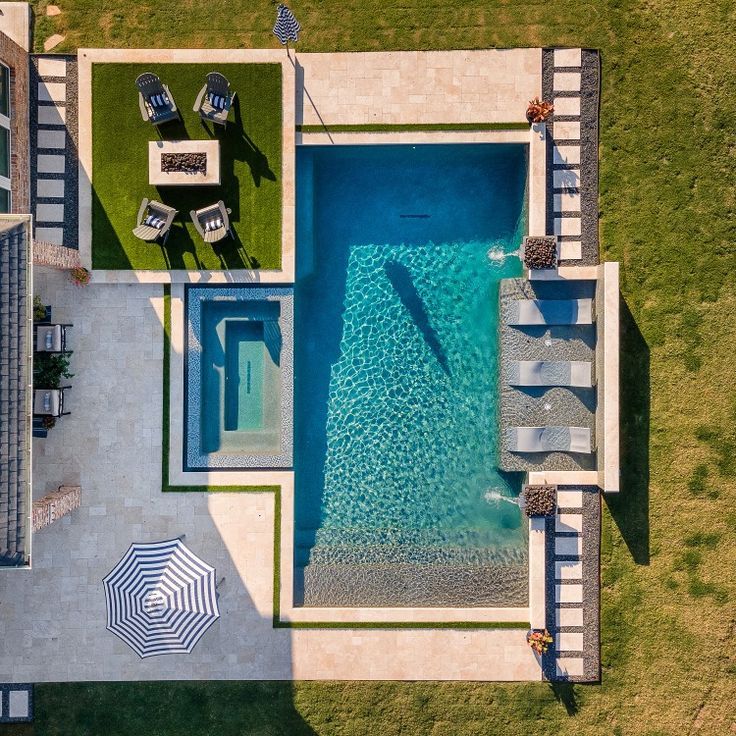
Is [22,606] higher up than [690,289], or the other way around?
[690,289]

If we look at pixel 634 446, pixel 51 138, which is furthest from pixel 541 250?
pixel 51 138

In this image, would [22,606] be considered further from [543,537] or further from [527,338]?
[527,338]

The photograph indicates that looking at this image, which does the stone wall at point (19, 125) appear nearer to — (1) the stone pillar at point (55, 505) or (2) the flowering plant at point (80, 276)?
(2) the flowering plant at point (80, 276)

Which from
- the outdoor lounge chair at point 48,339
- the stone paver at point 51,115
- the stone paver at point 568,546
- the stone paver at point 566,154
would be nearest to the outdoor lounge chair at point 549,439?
the stone paver at point 568,546

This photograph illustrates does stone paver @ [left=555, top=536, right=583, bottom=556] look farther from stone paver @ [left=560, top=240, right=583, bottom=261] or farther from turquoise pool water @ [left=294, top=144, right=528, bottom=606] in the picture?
stone paver @ [left=560, top=240, right=583, bottom=261]

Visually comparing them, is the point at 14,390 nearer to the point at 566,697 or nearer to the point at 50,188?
the point at 50,188

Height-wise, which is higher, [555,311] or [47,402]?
[555,311]

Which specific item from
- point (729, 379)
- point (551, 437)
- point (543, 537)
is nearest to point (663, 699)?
point (543, 537)
